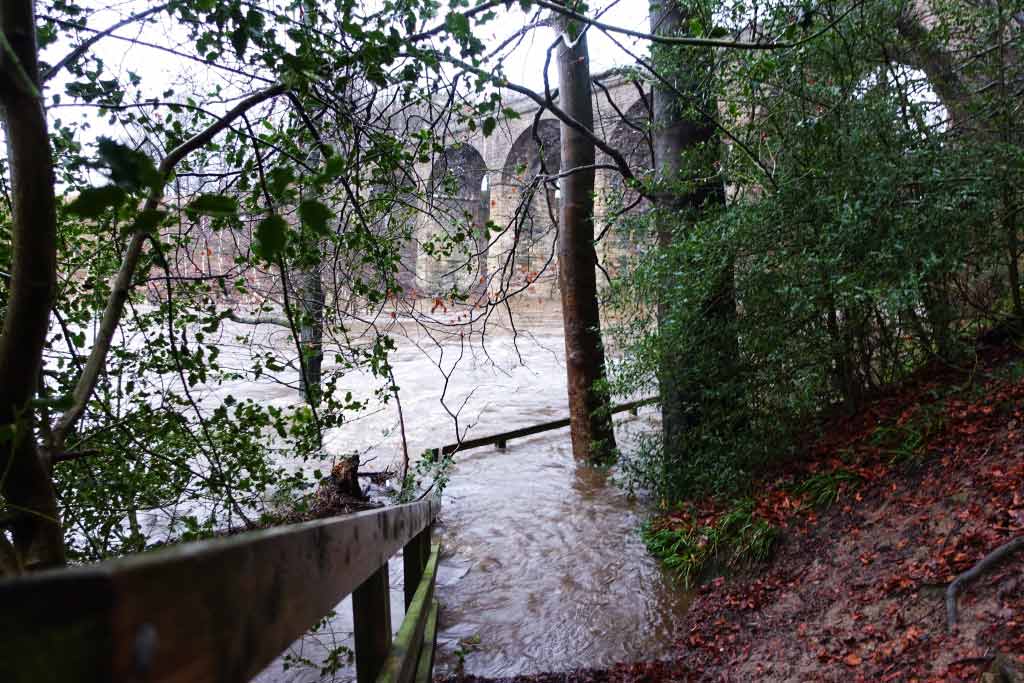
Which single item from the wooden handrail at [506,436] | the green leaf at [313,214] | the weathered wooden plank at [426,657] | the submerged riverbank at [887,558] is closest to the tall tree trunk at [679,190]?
the submerged riverbank at [887,558]

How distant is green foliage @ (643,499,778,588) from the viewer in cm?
531

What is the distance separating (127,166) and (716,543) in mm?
5314

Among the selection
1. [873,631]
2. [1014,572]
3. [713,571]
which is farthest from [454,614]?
[1014,572]

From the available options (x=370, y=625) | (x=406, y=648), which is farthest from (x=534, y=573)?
(x=370, y=625)

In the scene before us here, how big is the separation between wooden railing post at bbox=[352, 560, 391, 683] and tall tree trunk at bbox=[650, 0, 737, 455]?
4554 millimetres

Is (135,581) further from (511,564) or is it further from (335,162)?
(511,564)

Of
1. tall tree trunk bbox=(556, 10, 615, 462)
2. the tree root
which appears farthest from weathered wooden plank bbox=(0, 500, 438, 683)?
tall tree trunk bbox=(556, 10, 615, 462)

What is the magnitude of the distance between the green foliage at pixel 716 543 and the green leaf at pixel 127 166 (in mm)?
5040

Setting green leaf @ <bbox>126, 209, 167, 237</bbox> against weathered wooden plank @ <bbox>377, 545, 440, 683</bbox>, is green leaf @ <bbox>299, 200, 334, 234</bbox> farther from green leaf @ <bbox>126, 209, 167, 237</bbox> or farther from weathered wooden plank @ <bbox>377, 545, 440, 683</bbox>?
weathered wooden plank @ <bbox>377, 545, 440, 683</bbox>

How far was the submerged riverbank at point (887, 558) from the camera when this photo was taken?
3277 mm

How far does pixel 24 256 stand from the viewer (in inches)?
61.8

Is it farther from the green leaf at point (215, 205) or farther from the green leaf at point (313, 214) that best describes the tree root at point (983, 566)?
the green leaf at point (215, 205)

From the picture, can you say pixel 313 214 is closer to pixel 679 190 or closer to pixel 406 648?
pixel 406 648

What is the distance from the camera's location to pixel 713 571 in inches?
218
